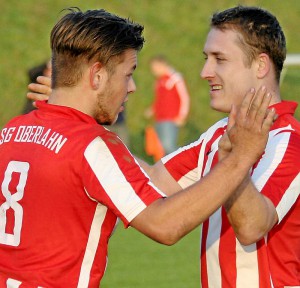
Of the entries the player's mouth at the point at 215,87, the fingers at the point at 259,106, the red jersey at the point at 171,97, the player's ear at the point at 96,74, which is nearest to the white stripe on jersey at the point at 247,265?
the player's mouth at the point at 215,87

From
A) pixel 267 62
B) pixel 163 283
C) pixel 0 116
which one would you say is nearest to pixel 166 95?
pixel 0 116

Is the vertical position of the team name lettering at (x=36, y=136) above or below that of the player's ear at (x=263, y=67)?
below

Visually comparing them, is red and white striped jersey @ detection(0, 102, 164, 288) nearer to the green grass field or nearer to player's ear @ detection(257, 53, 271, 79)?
player's ear @ detection(257, 53, 271, 79)

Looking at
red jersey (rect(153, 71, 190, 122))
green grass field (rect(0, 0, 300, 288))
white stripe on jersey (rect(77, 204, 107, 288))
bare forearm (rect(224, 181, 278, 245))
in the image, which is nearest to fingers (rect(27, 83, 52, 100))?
white stripe on jersey (rect(77, 204, 107, 288))

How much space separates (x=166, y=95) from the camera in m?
20.1

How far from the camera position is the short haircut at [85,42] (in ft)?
13.0

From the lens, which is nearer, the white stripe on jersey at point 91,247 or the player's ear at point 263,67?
the white stripe on jersey at point 91,247

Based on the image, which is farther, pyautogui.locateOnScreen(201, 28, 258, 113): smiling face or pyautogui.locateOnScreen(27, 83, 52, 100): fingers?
pyautogui.locateOnScreen(27, 83, 52, 100): fingers

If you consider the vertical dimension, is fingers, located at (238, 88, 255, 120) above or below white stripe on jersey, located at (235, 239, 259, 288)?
above

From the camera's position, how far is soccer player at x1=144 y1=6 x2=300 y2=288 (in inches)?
170

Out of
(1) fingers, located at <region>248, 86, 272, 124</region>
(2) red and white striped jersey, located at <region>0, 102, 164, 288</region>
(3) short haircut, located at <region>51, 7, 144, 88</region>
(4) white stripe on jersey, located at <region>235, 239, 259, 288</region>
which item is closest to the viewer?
(1) fingers, located at <region>248, 86, 272, 124</region>

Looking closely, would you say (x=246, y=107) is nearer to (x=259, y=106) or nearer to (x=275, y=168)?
(x=259, y=106)

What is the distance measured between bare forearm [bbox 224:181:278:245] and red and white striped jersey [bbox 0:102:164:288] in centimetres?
32

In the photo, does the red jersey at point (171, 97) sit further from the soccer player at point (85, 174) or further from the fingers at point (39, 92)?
the soccer player at point (85, 174)
